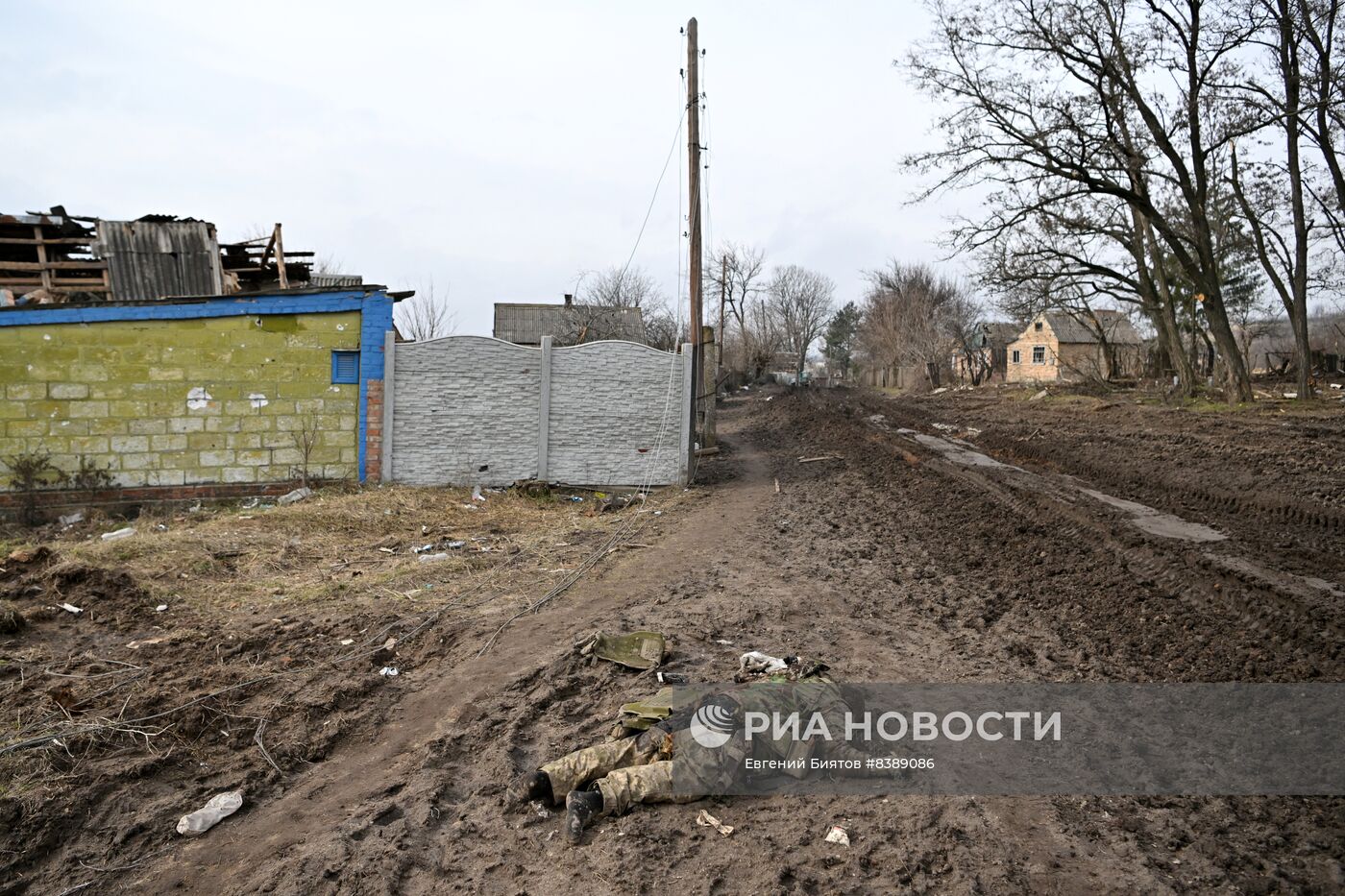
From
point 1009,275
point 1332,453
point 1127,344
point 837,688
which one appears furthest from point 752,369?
point 837,688

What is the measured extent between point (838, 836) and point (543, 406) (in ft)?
31.2

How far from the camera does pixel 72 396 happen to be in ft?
35.8

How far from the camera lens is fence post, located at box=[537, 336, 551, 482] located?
11969mm

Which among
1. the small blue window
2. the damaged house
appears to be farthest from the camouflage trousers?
the small blue window

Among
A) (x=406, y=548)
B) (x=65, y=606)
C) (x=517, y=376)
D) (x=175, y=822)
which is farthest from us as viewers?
(x=517, y=376)

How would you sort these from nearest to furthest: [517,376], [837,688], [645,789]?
1. [645,789]
2. [837,688]
3. [517,376]

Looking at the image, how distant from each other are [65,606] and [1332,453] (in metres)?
15.5

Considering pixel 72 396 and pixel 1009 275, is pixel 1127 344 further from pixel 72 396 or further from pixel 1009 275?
pixel 72 396

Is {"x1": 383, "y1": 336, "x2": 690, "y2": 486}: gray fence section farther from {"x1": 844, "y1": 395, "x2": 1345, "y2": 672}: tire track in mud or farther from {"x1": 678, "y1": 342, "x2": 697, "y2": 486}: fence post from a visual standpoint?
{"x1": 844, "y1": 395, "x2": 1345, "y2": 672}: tire track in mud

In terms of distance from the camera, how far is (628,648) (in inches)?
198

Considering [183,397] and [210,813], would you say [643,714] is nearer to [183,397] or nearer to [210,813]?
[210,813]

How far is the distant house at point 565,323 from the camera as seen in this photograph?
93.4 ft

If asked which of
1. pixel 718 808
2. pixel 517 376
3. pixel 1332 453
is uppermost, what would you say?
pixel 517 376

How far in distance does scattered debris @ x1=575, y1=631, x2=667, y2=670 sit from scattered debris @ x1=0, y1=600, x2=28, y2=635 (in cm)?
436
